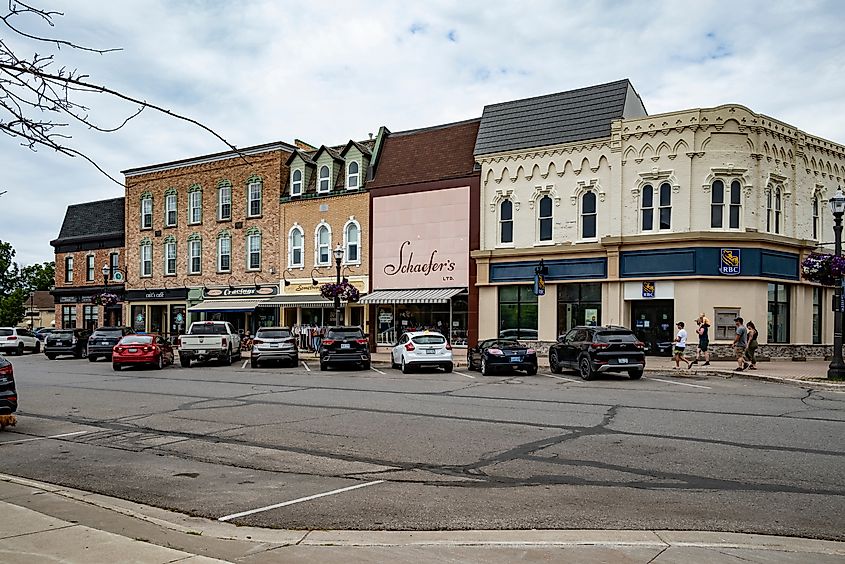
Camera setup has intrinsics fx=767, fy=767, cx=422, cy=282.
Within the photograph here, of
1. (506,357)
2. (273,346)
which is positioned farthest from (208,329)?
(506,357)

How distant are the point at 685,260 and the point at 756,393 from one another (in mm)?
11354

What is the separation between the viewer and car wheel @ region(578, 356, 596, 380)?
22519mm

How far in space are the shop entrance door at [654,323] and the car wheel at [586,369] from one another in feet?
27.1

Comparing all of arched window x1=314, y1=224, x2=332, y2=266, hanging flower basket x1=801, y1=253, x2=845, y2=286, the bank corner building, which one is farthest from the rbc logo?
arched window x1=314, y1=224, x2=332, y2=266

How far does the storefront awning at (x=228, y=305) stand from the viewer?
40938 mm

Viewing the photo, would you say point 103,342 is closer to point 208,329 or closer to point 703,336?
point 208,329

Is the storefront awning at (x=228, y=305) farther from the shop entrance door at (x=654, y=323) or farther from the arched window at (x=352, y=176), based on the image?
the shop entrance door at (x=654, y=323)

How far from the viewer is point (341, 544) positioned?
639cm

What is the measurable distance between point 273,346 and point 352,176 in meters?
12.4

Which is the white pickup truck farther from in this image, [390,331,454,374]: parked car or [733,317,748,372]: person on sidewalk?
[733,317,748,372]: person on sidewalk

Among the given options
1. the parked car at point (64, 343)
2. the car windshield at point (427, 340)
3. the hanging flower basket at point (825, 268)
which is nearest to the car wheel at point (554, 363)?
the car windshield at point (427, 340)

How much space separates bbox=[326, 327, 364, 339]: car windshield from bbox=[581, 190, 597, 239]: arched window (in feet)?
34.7

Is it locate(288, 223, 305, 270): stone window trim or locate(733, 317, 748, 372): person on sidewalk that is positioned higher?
locate(288, 223, 305, 270): stone window trim

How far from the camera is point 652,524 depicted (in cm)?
705
